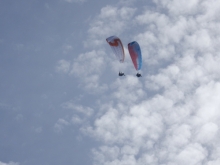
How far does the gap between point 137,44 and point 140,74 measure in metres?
4.54

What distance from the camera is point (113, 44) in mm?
86375

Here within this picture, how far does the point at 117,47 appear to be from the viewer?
86.8 metres

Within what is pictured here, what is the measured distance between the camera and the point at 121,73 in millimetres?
86750

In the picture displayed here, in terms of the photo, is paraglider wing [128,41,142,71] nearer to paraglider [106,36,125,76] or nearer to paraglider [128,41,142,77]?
paraglider [128,41,142,77]

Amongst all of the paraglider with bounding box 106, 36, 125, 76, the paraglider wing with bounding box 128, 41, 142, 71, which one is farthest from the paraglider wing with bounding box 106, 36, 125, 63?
the paraglider wing with bounding box 128, 41, 142, 71

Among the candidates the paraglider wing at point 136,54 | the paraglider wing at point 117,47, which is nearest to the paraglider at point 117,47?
the paraglider wing at point 117,47

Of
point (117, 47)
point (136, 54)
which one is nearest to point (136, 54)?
point (136, 54)

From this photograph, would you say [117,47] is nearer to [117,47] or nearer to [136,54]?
[117,47]

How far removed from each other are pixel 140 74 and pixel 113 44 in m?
6.11

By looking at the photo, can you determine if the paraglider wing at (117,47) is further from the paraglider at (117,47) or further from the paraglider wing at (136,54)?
the paraglider wing at (136,54)

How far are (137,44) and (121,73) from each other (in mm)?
4953

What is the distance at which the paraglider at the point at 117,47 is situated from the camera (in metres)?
86.0

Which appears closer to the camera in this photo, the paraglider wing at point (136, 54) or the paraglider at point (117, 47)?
the paraglider at point (117, 47)

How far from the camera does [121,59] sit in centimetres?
8719
